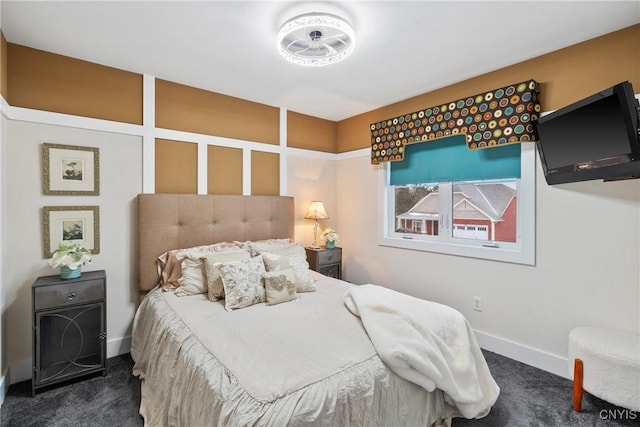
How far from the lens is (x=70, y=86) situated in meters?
2.54

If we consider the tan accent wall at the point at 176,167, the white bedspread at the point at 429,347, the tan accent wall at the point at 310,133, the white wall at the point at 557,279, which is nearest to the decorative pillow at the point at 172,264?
the tan accent wall at the point at 176,167

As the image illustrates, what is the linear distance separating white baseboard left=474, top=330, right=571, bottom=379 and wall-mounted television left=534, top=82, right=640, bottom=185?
1.41 m

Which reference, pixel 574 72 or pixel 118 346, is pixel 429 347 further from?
pixel 118 346

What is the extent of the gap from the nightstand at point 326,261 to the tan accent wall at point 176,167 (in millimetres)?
1501

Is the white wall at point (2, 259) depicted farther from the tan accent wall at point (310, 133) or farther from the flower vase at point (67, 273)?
the tan accent wall at point (310, 133)

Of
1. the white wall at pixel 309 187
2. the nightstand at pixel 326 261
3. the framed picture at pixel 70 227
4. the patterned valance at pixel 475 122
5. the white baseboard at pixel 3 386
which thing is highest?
the patterned valance at pixel 475 122

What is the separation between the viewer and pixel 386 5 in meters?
1.86

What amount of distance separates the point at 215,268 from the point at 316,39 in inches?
73.7

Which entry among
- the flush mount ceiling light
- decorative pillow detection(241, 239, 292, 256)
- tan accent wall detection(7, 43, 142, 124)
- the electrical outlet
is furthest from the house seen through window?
tan accent wall detection(7, 43, 142, 124)

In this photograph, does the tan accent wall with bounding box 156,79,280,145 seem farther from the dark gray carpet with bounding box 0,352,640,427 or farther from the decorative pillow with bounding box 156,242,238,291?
the dark gray carpet with bounding box 0,352,640,427

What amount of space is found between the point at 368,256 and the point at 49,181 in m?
3.24

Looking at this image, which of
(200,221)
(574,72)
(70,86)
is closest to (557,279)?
(574,72)

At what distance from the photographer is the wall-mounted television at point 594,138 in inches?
70.5

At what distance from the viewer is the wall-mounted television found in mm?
1791
